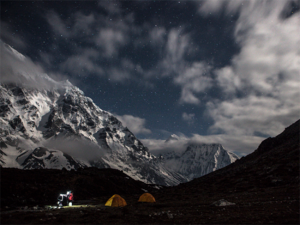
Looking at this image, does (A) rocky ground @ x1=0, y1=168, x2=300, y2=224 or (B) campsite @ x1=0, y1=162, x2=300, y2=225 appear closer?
(A) rocky ground @ x1=0, y1=168, x2=300, y2=224

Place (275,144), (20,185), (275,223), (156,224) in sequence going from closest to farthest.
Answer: (275,223), (156,224), (20,185), (275,144)

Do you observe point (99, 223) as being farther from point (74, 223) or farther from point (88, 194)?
point (88, 194)

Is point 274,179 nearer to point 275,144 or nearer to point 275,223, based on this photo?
point 275,223

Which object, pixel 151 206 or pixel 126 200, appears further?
pixel 126 200

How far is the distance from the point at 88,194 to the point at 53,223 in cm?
4746

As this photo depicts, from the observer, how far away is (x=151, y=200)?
115 ft

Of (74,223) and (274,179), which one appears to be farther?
(274,179)

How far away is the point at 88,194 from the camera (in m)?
57.9

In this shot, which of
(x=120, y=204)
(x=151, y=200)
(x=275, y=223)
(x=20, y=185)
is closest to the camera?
(x=275, y=223)

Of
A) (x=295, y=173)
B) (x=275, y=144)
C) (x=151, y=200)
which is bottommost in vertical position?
(x=151, y=200)

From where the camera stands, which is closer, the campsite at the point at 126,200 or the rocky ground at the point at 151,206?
the rocky ground at the point at 151,206

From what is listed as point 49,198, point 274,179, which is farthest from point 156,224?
point 274,179

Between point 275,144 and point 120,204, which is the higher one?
point 275,144

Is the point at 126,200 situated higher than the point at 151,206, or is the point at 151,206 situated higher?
the point at 151,206
